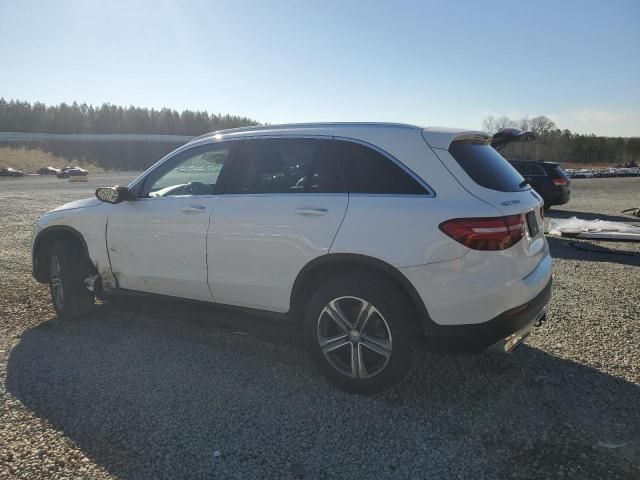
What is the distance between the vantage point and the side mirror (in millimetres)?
4242

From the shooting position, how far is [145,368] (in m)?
3.74

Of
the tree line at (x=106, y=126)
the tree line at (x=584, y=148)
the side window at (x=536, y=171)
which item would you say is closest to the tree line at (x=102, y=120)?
the tree line at (x=106, y=126)

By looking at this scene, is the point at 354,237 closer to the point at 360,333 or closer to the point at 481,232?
the point at 360,333

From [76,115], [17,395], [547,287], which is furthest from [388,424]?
[76,115]

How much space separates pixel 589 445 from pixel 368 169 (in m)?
2.07

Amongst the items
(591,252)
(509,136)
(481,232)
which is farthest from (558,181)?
(481,232)

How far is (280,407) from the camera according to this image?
316cm

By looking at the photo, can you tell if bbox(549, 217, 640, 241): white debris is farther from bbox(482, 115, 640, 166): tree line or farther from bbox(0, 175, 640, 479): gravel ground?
bbox(482, 115, 640, 166): tree line

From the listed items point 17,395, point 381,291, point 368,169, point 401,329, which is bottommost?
point 17,395

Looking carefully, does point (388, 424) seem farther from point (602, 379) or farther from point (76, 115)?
point (76, 115)

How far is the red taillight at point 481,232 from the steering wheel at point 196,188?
2.04 metres

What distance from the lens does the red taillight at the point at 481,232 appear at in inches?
111

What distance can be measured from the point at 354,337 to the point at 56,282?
10.8 ft

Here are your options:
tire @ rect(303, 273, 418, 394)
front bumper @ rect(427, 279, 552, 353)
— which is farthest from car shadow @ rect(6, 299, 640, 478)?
front bumper @ rect(427, 279, 552, 353)
